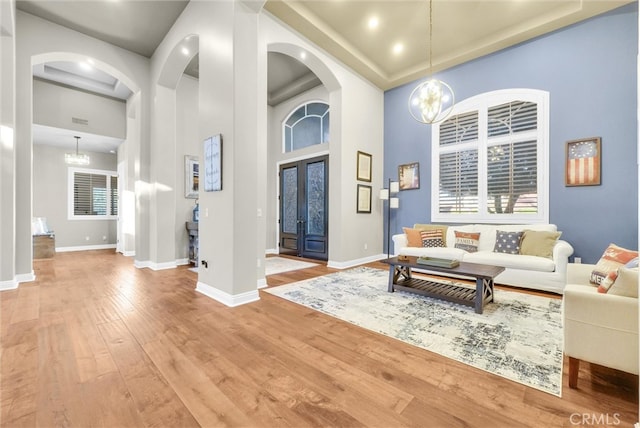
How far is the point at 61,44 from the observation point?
4.34m

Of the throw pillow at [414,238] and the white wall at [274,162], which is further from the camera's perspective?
the white wall at [274,162]

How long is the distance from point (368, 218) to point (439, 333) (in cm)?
374

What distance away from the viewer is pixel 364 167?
5.90 metres

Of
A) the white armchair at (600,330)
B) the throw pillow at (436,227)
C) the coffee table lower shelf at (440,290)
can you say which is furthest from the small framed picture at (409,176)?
the white armchair at (600,330)

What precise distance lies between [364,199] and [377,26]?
3.19 metres

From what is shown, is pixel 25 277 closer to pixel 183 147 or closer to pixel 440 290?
pixel 183 147

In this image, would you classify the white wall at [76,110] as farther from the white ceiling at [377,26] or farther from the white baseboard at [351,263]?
the white baseboard at [351,263]

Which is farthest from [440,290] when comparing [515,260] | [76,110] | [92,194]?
[92,194]

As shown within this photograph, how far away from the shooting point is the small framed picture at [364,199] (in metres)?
5.76

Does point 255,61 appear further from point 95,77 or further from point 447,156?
point 95,77

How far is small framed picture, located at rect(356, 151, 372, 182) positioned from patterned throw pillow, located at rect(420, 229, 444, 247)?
1.73 metres

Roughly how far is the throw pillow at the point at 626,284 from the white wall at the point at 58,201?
11032 millimetres

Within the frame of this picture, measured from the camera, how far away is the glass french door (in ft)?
20.2

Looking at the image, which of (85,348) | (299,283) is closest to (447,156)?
(299,283)
